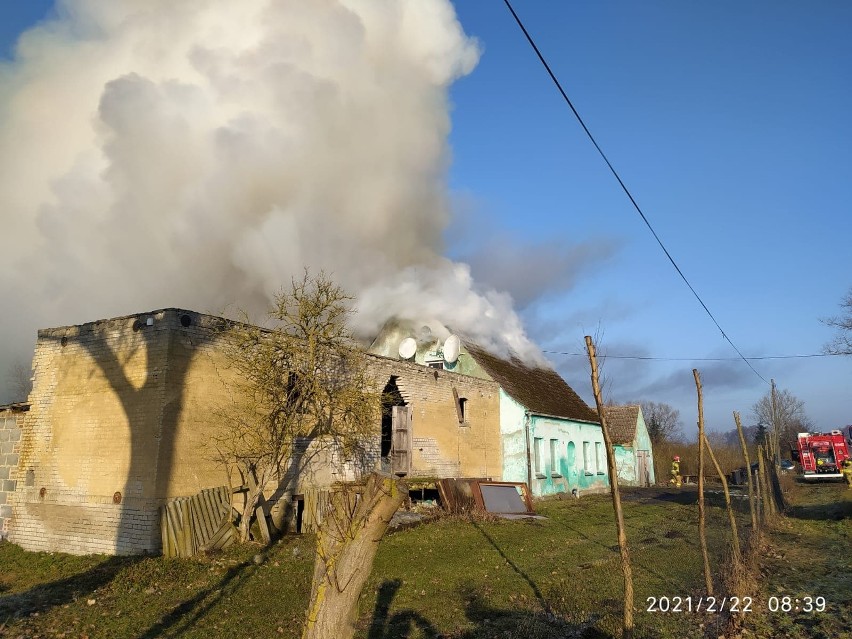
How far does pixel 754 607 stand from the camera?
268 inches

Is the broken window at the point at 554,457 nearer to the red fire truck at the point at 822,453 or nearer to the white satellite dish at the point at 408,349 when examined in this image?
the white satellite dish at the point at 408,349

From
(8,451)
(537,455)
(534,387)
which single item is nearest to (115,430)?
(8,451)

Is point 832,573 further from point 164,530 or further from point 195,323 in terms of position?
point 195,323

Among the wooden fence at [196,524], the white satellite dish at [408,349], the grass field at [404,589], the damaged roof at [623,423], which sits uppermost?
the white satellite dish at [408,349]

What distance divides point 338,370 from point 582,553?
22.0ft

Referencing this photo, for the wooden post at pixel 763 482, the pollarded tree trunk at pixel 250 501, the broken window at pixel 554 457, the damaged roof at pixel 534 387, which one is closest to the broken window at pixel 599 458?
the damaged roof at pixel 534 387

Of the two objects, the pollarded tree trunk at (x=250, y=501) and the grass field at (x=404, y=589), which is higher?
the pollarded tree trunk at (x=250, y=501)

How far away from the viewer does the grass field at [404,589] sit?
21.0ft

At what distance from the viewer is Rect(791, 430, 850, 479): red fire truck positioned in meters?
34.2

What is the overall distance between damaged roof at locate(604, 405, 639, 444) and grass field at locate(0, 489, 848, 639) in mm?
18864

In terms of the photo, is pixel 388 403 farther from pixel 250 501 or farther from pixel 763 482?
pixel 763 482

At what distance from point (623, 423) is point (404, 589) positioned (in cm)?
2696

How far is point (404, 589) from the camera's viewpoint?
8.04 metres

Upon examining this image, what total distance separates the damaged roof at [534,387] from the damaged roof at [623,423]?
2.88m
